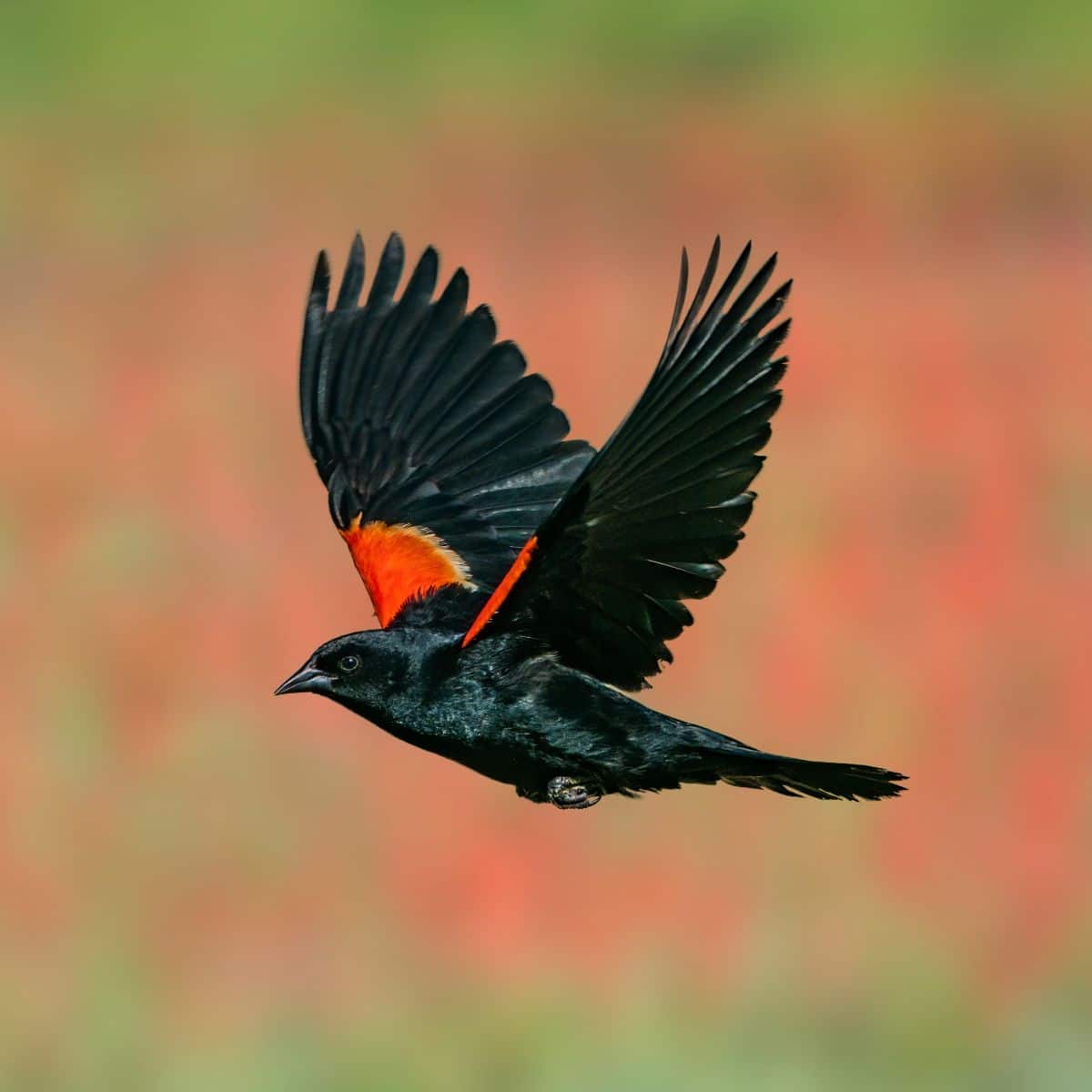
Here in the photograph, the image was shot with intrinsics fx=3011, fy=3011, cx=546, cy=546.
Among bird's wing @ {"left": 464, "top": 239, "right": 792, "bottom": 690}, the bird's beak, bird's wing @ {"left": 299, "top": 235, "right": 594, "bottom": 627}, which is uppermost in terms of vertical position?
bird's wing @ {"left": 299, "top": 235, "right": 594, "bottom": 627}

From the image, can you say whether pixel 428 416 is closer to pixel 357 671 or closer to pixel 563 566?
pixel 357 671

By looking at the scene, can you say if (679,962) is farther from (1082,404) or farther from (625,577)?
(625,577)

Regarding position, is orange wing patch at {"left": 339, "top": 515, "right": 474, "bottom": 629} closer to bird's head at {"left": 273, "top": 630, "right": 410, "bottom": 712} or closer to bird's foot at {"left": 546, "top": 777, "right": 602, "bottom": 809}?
bird's head at {"left": 273, "top": 630, "right": 410, "bottom": 712}

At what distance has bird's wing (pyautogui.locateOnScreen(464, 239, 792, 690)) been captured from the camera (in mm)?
5773

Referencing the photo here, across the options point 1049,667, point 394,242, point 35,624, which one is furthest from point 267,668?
point 394,242

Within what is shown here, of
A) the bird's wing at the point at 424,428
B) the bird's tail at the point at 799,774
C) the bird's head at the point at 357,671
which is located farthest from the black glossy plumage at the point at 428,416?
the bird's tail at the point at 799,774

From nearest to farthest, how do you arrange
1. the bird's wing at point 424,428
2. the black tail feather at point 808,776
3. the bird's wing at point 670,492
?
the bird's wing at point 670,492 → the black tail feather at point 808,776 → the bird's wing at point 424,428

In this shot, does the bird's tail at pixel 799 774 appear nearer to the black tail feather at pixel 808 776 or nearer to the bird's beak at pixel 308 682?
the black tail feather at pixel 808 776

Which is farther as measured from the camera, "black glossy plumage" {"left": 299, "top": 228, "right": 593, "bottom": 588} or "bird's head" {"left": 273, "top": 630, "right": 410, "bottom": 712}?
"black glossy plumage" {"left": 299, "top": 228, "right": 593, "bottom": 588}

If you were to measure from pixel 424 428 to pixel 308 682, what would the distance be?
4.18 ft

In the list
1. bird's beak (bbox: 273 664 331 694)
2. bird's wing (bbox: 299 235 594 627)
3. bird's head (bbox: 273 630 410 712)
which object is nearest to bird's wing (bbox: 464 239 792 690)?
bird's head (bbox: 273 630 410 712)

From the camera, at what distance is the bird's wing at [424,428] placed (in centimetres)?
731

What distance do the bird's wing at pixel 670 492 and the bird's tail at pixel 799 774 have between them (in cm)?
28

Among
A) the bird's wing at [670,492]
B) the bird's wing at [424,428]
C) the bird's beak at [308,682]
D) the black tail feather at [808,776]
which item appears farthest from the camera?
the bird's wing at [424,428]
